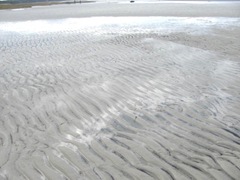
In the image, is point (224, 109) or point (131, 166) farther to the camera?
point (224, 109)

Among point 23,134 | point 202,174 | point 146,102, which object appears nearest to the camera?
point 202,174

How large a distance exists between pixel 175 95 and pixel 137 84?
1.22 meters

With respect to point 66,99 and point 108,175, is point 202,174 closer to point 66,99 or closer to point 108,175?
point 108,175

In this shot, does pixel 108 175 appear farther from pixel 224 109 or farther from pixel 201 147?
pixel 224 109

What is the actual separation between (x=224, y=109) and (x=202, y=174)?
2.43m

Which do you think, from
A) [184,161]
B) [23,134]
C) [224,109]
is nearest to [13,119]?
[23,134]

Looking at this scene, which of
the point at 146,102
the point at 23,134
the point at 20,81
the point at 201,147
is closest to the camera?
the point at 201,147

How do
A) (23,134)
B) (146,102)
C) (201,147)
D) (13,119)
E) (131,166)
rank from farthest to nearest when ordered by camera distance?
(146,102), (13,119), (23,134), (201,147), (131,166)

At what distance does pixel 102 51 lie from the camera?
1232 centimetres

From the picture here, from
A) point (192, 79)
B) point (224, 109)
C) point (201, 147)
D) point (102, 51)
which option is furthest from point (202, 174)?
point (102, 51)

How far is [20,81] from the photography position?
842 centimetres

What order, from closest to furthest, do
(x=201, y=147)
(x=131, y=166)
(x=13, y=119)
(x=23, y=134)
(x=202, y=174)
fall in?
(x=202, y=174) < (x=131, y=166) < (x=201, y=147) < (x=23, y=134) < (x=13, y=119)

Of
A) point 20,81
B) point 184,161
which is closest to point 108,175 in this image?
point 184,161

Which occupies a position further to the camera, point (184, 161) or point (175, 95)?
point (175, 95)
